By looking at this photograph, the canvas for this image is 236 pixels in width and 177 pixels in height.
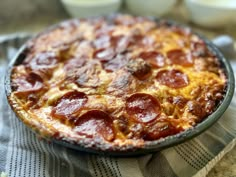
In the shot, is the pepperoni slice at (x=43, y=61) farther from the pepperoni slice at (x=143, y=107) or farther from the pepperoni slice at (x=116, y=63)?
the pepperoni slice at (x=143, y=107)

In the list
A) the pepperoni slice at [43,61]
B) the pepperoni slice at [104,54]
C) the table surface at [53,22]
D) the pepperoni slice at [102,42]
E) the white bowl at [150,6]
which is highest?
the pepperoni slice at [43,61]

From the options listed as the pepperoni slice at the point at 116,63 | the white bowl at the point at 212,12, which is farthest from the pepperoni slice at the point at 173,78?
the white bowl at the point at 212,12

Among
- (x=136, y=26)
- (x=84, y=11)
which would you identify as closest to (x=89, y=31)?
(x=136, y=26)

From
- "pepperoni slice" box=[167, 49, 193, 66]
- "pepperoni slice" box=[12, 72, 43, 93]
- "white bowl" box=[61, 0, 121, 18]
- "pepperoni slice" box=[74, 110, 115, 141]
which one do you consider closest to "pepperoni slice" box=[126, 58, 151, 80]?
"pepperoni slice" box=[167, 49, 193, 66]

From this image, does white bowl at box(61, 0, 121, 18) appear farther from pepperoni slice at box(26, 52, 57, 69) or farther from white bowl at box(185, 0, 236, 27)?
pepperoni slice at box(26, 52, 57, 69)

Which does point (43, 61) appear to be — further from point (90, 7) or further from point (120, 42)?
point (90, 7)

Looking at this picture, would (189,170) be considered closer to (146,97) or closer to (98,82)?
(146,97)

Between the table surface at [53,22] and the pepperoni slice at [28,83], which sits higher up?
the pepperoni slice at [28,83]
